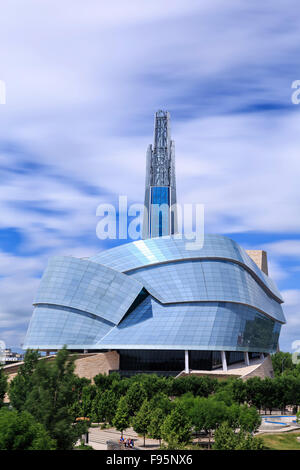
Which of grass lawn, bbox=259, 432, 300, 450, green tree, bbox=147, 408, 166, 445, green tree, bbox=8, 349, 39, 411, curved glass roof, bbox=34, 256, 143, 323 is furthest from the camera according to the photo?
curved glass roof, bbox=34, 256, 143, 323

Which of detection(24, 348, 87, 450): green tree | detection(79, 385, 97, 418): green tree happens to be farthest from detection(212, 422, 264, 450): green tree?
detection(79, 385, 97, 418): green tree

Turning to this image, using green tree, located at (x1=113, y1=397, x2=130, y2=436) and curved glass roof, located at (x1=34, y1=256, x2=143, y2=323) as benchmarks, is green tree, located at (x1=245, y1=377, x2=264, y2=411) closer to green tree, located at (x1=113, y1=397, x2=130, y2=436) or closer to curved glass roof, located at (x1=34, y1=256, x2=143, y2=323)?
green tree, located at (x1=113, y1=397, x2=130, y2=436)

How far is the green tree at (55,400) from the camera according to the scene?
95.7 ft

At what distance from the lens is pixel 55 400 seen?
30000 mm

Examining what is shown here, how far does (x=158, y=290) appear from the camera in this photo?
8069 centimetres

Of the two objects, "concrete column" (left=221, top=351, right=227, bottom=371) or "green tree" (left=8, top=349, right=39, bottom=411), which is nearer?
"green tree" (left=8, top=349, right=39, bottom=411)

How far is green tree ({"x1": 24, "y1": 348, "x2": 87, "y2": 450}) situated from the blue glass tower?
446ft

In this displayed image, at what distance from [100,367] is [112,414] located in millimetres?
22186

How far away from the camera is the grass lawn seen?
46625 mm

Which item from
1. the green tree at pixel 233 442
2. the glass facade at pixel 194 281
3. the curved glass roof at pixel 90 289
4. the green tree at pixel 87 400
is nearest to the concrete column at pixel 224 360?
the glass facade at pixel 194 281

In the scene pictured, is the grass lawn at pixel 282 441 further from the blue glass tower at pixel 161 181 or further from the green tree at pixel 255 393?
the blue glass tower at pixel 161 181

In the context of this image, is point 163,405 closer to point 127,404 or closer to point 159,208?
point 127,404
